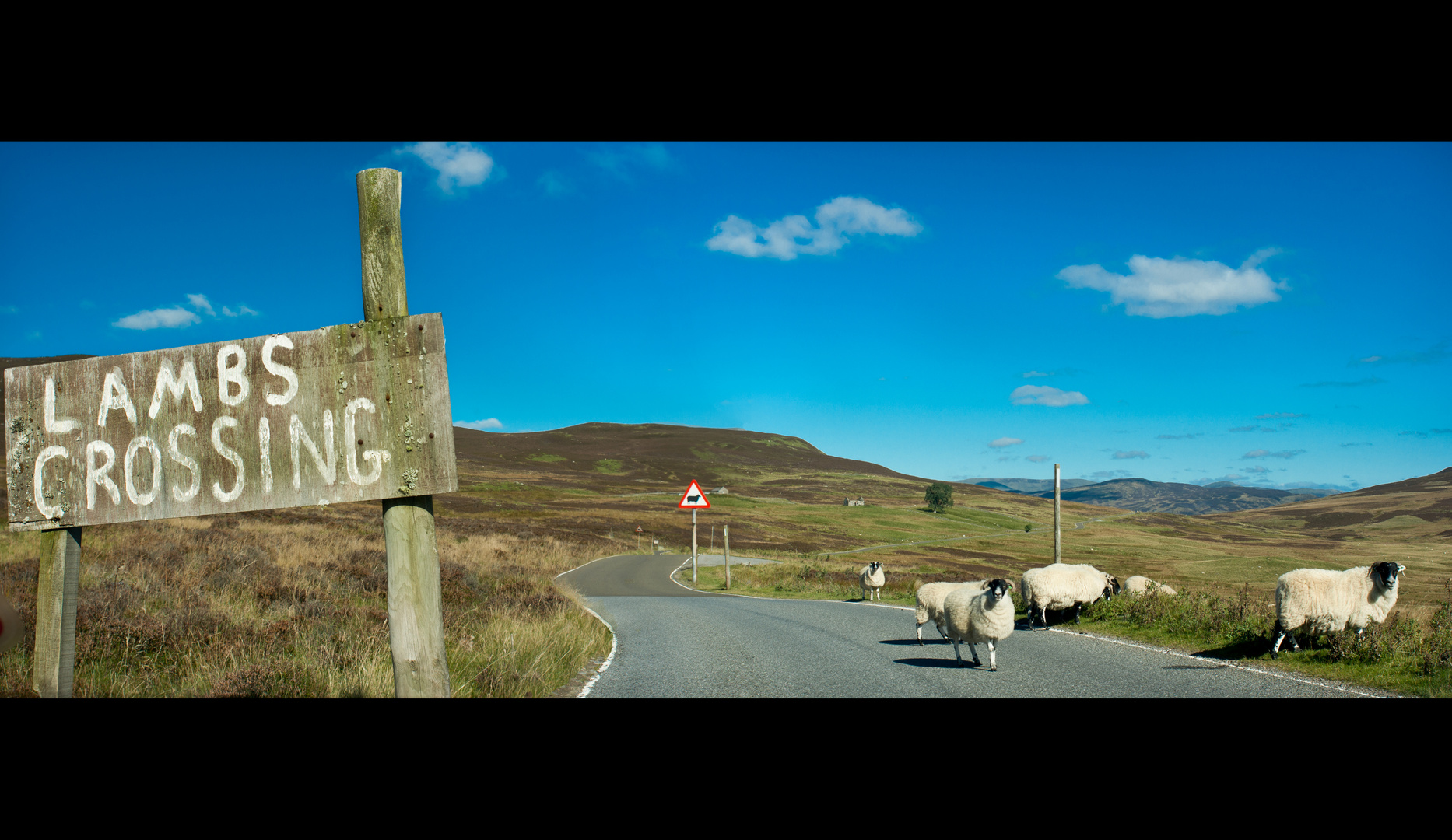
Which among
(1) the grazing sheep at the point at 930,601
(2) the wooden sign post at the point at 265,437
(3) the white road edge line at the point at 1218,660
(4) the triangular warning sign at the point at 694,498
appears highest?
(2) the wooden sign post at the point at 265,437

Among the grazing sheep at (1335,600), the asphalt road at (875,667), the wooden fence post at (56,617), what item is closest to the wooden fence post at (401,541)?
the wooden fence post at (56,617)

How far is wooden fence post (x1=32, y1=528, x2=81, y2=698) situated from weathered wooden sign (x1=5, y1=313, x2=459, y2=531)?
0.15 metres

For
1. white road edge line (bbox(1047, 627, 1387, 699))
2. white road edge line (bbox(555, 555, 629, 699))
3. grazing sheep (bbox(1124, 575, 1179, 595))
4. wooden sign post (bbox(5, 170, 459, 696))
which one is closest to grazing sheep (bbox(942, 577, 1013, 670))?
white road edge line (bbox(1047, 627, 1387, 699))

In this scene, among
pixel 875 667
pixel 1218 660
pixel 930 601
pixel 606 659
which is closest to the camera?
pixel 875 667

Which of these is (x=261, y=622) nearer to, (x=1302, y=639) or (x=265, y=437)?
(x=265, y=437)

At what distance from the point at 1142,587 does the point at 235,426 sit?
56.8ft

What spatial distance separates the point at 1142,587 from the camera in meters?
15.9

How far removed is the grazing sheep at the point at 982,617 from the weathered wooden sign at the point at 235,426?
8.06 m

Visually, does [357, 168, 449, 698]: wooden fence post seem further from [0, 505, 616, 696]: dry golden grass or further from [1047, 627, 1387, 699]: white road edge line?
[1047, 627, 1387, 699]: white road edge line

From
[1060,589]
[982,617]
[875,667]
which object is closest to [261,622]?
[875,667]

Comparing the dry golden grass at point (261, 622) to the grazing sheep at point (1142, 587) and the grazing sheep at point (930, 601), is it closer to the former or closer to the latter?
the grazing sheep at point (930, 601)

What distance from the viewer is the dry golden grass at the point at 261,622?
6.37 meters

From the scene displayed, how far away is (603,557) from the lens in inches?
1718
